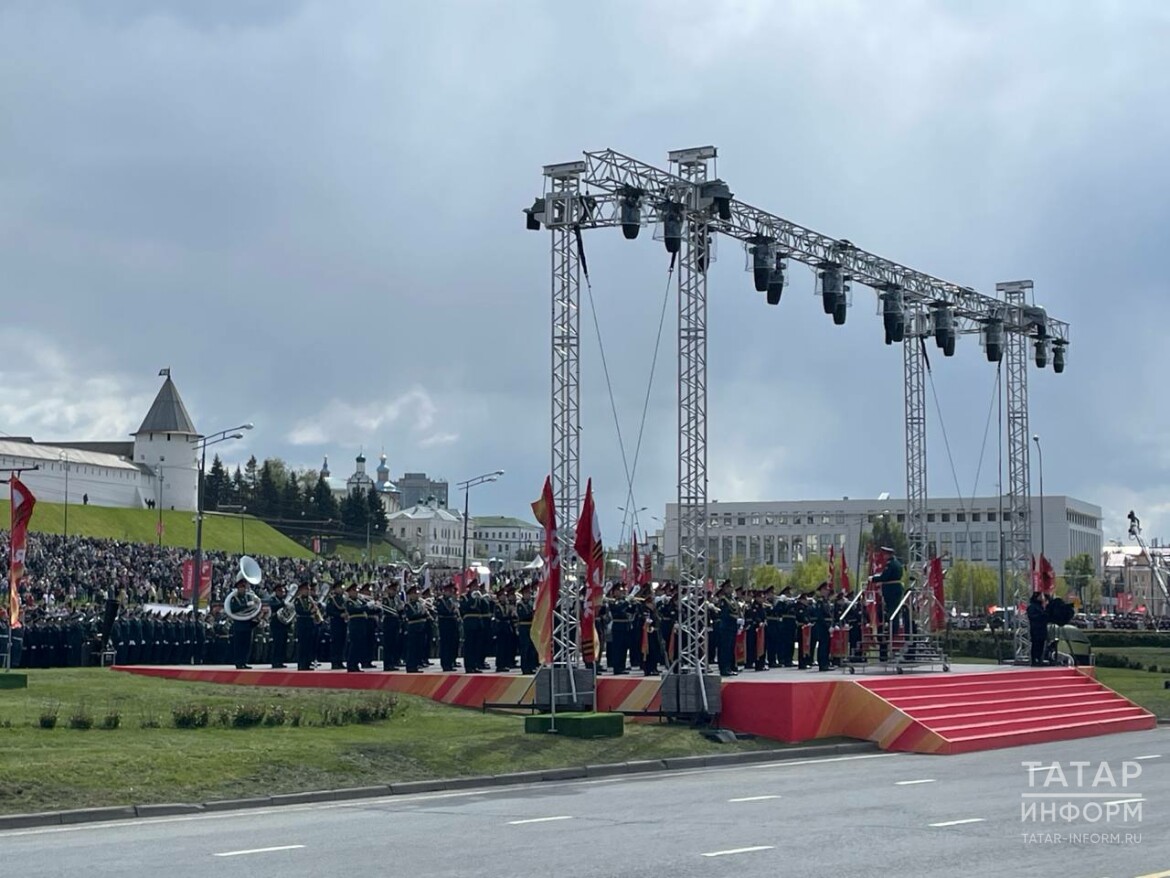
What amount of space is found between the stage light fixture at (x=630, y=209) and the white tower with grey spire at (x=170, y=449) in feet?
404

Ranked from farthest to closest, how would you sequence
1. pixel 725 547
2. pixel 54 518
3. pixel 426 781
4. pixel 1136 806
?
pixel 725 547 → pixel 54 518 → pixel 426 781 → pixel 1136 806

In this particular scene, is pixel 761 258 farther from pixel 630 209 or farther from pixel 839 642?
pixel 839 642

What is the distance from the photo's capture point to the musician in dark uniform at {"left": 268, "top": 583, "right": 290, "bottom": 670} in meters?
31.8

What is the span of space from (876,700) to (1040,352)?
1506cm

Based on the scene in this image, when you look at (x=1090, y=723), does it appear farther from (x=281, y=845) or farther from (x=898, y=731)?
(x=281, y=845)

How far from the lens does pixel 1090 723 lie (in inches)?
A: 1075

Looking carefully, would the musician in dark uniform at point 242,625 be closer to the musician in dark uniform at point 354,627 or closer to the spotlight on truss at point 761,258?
the musician in dark uniform at point 354,627

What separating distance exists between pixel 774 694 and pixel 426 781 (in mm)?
7219

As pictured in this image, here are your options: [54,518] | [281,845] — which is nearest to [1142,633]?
[281,845]

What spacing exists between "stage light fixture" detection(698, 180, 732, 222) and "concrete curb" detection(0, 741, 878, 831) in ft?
27.8

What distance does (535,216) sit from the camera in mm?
25469

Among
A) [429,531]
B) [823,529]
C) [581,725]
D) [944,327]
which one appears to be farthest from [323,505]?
[581,725]

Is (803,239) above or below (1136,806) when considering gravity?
above

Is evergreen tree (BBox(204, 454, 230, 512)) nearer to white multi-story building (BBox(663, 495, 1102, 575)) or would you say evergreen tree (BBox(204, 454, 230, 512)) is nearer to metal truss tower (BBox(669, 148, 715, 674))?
white multi-story building (BBox(663, 495, 1102, 575))
